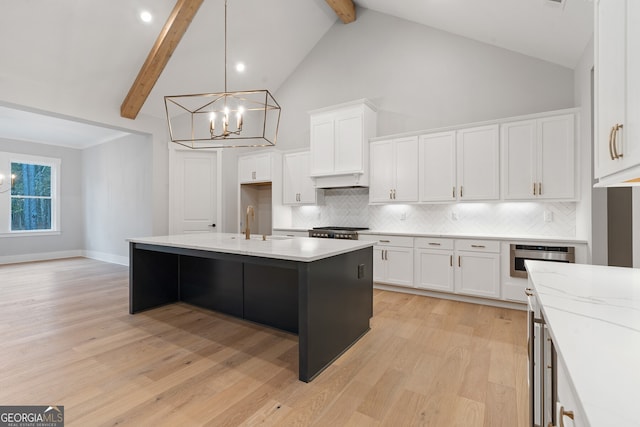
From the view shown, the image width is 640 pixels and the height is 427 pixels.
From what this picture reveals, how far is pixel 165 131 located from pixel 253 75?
6.62 ft

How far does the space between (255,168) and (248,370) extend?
4.42m

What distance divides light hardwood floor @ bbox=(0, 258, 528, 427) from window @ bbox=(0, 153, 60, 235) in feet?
16.1

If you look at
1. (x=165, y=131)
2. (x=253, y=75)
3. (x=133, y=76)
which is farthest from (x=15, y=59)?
(x=253, y=75)

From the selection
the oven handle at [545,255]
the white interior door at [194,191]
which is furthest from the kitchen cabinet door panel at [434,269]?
the white interior door at [194,191]

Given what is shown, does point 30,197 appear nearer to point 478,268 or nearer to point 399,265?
point 399,265

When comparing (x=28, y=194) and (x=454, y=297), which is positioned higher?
(x=28, y=194)

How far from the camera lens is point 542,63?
3994 mm

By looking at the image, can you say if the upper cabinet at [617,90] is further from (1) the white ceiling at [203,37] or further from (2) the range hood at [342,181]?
(2) the range hood at [342,181]

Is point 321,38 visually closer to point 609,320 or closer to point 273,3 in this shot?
point 273,3

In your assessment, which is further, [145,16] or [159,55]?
[159,55]

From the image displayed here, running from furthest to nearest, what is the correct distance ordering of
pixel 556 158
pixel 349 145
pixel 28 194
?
pixel 28 194 < pixel 349 145 < pixel 556 158

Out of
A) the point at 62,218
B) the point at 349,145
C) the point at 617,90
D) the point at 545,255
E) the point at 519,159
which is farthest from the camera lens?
the point at 62,218

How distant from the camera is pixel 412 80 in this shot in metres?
4.96

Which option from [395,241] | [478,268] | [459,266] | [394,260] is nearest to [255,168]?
[395,241]
